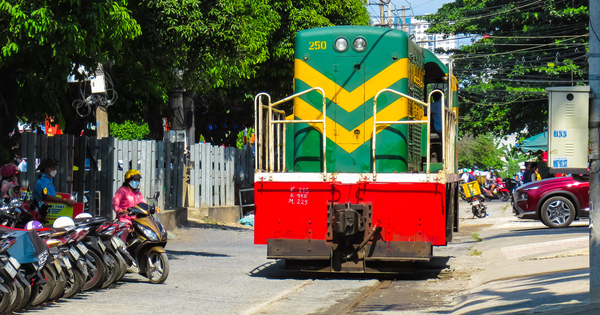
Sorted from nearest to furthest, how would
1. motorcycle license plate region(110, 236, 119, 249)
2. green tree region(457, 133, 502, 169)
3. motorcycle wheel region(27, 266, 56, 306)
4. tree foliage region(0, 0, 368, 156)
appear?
motorcycle wheel region(27, 266, 56, 306), motorcycle license plate region(110, 236, 119, 249), tree foliage region(0, 0, 368, 156), green tree region(457, 133, 502, 169)

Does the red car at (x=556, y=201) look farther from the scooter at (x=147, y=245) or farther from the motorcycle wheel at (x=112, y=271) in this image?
the motorcycle wheel at (x=112, y=271)

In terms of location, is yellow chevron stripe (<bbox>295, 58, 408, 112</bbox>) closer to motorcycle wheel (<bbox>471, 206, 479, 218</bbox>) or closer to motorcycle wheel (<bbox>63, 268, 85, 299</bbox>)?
motorcycle wheel (<bbox>63, 268, 85, 299</bbox>)

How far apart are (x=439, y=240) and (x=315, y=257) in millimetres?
1705

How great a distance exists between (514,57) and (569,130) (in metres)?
28.3

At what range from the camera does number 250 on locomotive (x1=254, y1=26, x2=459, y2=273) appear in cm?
953

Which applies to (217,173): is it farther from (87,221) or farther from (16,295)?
(16,295)

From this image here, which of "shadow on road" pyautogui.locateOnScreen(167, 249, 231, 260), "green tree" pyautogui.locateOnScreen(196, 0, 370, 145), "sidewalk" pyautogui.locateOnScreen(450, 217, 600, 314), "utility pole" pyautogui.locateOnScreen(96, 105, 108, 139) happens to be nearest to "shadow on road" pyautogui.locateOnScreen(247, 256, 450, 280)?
"sidewalk" pyautogui.locateOnScreen(450, 217, 600, 314)

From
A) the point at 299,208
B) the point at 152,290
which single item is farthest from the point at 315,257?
the point at 152,290

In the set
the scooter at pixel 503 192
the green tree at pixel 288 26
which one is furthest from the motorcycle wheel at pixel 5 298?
the scooter at pixel 503 192

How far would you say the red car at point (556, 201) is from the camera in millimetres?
17344

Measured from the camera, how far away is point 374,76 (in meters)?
10.4

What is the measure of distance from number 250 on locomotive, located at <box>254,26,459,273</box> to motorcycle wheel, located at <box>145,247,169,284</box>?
1342mm

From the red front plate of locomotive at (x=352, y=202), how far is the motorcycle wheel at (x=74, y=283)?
8.67 ft

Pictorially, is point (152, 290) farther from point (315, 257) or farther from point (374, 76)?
point (374, 76)
